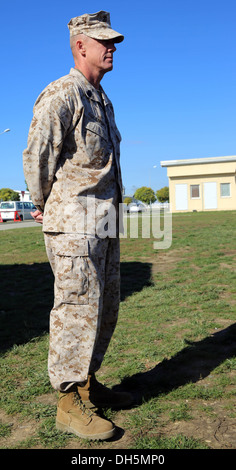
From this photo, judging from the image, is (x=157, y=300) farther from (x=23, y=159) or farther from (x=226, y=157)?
(x=226, y=157)

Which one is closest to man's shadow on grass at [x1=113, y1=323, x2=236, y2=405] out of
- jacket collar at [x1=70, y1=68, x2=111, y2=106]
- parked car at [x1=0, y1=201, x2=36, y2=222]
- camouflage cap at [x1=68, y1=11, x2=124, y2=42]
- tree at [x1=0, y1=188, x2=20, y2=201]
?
jacket collar at [x1=70, y1=68, x2=111, y2=106]

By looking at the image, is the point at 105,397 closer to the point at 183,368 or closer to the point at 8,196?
the point at 183,368

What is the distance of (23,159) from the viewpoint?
2.62 metres

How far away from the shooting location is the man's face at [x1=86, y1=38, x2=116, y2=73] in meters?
2.69

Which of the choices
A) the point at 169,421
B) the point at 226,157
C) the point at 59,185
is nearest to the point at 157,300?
the point at 169,421

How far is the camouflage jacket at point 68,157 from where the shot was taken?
8.32 ft

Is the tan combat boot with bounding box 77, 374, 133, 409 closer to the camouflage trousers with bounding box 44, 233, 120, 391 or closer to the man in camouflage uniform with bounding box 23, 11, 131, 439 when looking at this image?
the man in camouflage uniform with bounding box 23, 11, 131, 439

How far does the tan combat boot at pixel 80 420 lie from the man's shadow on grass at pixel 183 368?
19.7 inches

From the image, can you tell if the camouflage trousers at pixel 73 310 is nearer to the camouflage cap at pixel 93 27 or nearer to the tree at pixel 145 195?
the camouflage cap at pixel 93 27

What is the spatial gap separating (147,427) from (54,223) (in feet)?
4.28

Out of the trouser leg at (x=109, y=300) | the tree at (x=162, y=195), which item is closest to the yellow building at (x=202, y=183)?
the tree at (x=162, y=195)

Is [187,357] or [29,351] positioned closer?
[187,357]

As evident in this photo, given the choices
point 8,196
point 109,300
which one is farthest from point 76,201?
point 8,196

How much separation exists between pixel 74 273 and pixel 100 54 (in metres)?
1.32
